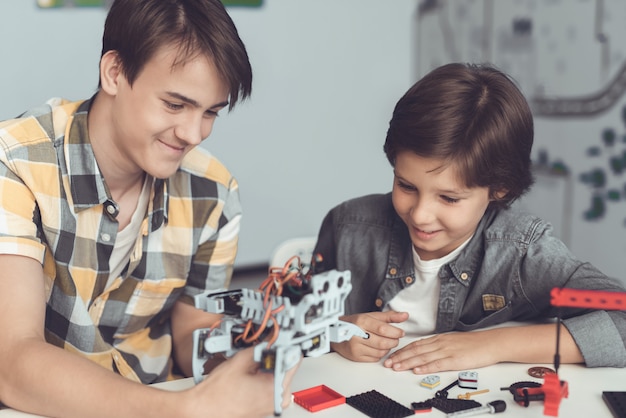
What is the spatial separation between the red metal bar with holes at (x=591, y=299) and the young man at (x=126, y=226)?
0.36 meters

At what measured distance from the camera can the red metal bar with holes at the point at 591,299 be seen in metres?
0.78

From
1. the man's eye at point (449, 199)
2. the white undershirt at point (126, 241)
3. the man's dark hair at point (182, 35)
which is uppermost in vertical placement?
the man's dark hair at point (182, 35)

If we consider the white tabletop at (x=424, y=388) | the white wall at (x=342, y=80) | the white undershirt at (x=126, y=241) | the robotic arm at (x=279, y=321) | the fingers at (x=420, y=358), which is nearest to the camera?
the robotic arm at (x=279, y=321)

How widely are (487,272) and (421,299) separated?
147mm

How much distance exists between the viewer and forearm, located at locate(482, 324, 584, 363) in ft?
3.34

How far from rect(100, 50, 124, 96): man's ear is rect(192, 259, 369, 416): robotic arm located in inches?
18.5

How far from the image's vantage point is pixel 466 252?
1.24m

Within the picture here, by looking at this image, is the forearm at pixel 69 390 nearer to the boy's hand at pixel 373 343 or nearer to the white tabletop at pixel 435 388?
the white tabletop at pixel 435 388

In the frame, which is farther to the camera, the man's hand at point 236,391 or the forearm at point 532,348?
the forearm at point 532,348

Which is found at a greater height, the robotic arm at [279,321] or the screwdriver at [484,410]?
the robotic arm at [279,321]

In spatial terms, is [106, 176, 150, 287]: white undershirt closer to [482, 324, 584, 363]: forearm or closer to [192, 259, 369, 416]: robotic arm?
[192, 259, 369, 416]: robotic arm

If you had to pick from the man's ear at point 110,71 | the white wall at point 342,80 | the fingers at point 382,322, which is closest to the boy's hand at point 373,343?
the fingers at point 382,322

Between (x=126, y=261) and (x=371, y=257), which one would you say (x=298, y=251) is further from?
(x=126, y=261)

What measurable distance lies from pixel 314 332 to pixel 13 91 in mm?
1496
